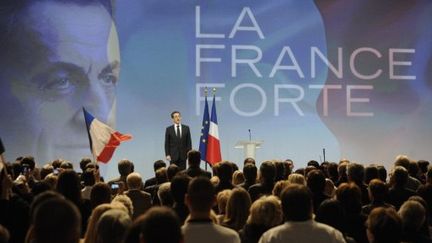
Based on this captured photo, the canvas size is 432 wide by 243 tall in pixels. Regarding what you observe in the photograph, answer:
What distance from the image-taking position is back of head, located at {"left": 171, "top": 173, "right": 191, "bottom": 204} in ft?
13.6

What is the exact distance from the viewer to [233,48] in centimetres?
1191

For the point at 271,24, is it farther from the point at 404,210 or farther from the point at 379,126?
the point at 404,210

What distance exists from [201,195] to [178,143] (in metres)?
7.16

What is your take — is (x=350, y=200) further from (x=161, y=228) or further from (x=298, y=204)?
(x=161, y=228)

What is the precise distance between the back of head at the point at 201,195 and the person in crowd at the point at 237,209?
2.73 ft

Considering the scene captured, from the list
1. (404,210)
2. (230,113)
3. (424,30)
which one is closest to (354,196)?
(404,210)

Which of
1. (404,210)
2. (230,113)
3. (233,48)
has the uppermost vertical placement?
(233,48)

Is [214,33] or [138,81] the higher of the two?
[214,33]

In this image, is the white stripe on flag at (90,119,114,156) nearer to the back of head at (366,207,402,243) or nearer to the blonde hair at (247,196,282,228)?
the blonde hair at (247,196,282,228)

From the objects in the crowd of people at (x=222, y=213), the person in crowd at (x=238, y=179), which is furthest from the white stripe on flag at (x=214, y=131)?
the crowd of people at (x=222, y=213)

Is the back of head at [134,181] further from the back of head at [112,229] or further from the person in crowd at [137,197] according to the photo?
the back of head at [112,229]

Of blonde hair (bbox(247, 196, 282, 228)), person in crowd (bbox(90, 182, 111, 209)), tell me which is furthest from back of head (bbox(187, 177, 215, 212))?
person in crowd (bbox(90, 182, 111, 209))

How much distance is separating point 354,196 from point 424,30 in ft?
31.4

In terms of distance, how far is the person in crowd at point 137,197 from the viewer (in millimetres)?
Answer: 5254
